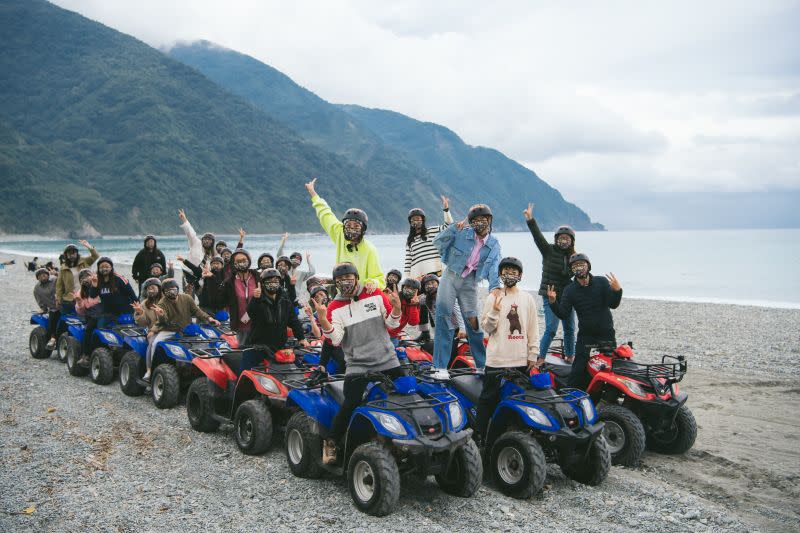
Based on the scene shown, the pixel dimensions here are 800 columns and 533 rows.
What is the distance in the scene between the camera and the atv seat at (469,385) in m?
6.71

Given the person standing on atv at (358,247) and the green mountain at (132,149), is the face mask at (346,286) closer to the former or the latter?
the person standing on atv at (358,247)

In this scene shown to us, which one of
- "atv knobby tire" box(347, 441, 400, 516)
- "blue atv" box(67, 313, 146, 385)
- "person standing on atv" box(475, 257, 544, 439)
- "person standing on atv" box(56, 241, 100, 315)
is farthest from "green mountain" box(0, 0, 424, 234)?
"atv knobby tire" box(347, 441, 400, 516)

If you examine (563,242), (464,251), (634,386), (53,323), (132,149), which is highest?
(132,149)

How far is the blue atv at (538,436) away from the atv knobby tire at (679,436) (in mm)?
1499

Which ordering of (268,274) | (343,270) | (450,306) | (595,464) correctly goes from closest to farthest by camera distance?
(343,270), (595,464), (268,274), (450,306)

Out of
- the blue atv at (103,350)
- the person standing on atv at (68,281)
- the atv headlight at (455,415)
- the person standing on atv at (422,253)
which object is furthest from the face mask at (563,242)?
the person standing on atv at (68,281)

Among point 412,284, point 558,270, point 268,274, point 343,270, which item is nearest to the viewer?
point 343,270

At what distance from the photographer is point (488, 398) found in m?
6.22

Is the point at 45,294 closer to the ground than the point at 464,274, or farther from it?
closer to the ground

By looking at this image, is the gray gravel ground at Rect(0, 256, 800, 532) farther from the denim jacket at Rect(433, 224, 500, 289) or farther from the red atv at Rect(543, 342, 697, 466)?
the denim jacket at Rect(433, 224, 500, 289)

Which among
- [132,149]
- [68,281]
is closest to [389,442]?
[68,281]

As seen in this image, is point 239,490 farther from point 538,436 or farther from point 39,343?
point 39,343

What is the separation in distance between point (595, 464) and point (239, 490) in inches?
127

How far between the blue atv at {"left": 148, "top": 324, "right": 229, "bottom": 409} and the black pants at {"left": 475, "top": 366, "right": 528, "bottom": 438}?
3.73 m
